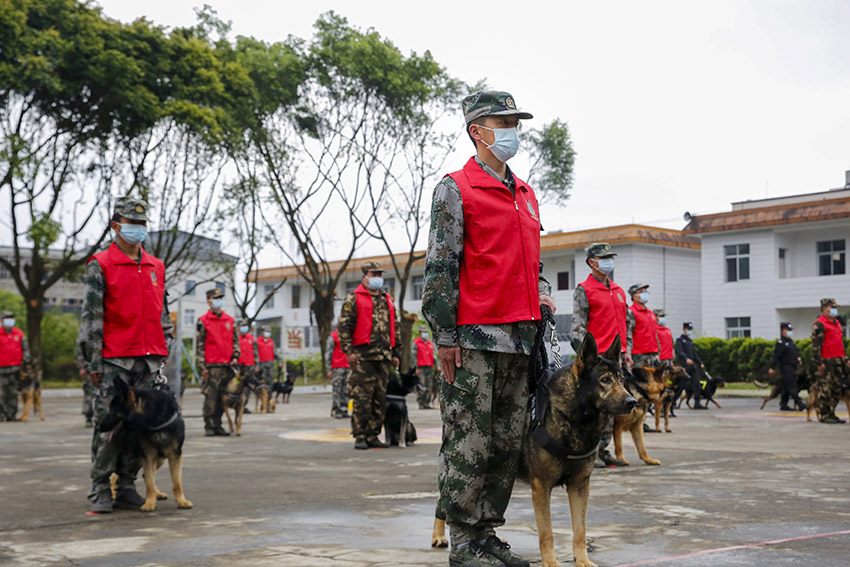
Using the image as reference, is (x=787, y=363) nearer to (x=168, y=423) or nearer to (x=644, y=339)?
(x=644, y=339)

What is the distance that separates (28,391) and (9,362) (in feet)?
3.33

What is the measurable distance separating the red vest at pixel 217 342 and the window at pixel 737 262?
26.9m

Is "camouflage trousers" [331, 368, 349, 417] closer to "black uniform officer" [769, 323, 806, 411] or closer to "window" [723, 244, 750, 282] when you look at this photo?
"black uniform officer" [769, 323, 806, 411]

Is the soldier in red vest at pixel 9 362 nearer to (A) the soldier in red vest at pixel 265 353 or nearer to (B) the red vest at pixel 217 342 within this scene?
(B) the red vest at pixel 217 342

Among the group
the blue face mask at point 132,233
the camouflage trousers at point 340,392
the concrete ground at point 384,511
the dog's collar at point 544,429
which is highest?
the blue face mask at point 132,233

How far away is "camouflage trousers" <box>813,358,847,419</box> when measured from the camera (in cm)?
1577

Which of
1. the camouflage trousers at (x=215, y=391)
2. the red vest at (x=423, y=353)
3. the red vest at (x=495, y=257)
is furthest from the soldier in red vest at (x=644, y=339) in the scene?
the red vest at (x=423, y=353)

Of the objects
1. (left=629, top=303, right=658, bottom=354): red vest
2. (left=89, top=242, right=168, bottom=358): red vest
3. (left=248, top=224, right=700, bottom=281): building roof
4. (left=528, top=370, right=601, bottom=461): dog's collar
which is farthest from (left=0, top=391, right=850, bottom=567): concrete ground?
(left=248, top=224, right=700, bottom=281): building roof

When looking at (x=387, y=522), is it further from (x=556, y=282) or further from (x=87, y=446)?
(x=556, y=282)

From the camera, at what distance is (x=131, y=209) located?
7617 mm

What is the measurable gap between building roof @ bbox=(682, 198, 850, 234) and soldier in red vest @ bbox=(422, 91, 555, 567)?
32.0 meters

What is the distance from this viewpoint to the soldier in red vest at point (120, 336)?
24.1 ft

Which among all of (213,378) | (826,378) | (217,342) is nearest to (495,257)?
(217,342)

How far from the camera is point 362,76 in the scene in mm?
33406
